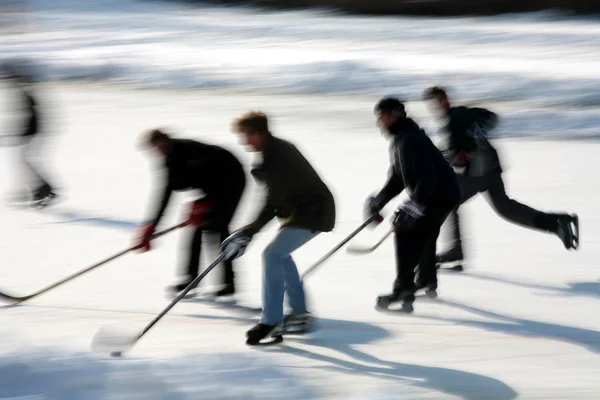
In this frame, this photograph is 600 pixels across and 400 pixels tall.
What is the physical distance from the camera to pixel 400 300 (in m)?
5.93

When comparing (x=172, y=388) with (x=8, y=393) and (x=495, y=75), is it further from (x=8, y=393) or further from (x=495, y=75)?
(x=495, y=75)

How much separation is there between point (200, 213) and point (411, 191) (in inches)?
51.8

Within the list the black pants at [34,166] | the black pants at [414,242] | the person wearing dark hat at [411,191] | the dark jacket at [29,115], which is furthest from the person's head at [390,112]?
the dark jacket at [29,115]

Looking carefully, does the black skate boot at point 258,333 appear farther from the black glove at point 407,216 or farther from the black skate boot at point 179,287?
the black skate boot at point 179,287

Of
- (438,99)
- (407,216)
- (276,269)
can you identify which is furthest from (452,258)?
(276,269)

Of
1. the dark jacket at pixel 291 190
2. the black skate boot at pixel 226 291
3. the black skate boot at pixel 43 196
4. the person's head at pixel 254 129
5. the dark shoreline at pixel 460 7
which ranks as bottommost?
the black skate boot at pixel 226 291

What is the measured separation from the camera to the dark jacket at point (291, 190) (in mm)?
5199

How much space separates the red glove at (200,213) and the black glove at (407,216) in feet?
3.78

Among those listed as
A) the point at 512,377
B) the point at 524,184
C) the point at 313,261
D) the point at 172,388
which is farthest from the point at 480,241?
the point at 172,388

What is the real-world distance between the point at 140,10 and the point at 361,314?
82.2 feet

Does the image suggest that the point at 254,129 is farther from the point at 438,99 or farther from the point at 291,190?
the point at 438,99

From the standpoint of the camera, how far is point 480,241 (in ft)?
25.2

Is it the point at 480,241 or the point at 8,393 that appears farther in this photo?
the point at 480,241

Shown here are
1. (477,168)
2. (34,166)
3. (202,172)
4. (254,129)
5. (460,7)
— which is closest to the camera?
(254,129)
